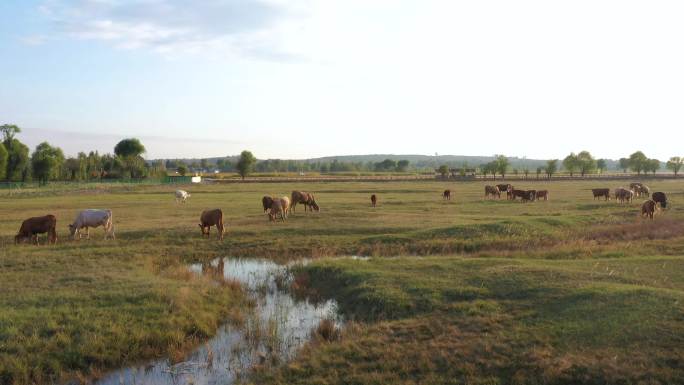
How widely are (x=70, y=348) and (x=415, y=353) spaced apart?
22.3ft

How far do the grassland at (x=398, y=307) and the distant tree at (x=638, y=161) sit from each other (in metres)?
123

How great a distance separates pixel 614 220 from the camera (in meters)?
30.1

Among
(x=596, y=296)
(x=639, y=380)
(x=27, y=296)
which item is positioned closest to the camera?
(x=639, y=380)

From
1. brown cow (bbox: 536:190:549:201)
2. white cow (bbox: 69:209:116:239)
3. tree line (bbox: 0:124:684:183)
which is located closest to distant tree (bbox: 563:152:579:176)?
tree line (bbox: 0:124:684:183)

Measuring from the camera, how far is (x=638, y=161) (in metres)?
129

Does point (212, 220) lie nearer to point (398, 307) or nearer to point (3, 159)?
point (398, 307)

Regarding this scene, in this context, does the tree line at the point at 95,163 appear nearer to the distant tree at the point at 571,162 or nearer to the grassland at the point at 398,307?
the distant tree at the point at 571,162

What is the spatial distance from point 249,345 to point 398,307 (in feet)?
12.4

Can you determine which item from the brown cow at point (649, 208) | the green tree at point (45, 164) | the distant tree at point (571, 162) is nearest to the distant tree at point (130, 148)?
the green tree at point (45, 164)

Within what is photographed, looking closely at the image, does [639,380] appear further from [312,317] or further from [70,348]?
[70,348]

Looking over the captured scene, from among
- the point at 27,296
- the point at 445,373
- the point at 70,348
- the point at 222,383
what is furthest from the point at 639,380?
the point at 27,296

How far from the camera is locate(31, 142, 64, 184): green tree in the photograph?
86.7 m

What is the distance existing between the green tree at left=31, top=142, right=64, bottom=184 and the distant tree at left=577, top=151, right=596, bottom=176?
4900 inches

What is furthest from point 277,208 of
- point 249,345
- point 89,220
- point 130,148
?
point 130,148
